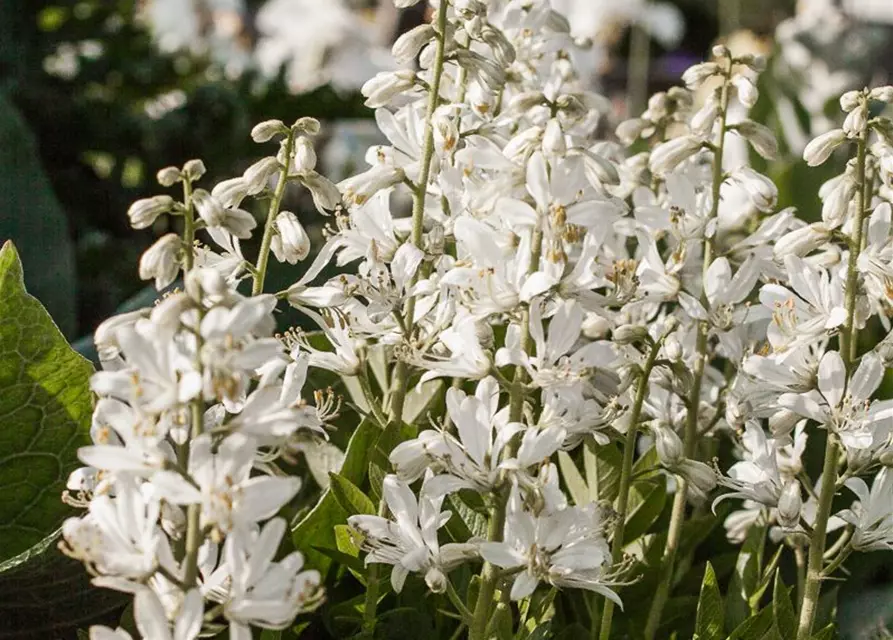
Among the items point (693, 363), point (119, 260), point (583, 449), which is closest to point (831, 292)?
point (693, 363)

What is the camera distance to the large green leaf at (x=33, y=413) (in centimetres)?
69

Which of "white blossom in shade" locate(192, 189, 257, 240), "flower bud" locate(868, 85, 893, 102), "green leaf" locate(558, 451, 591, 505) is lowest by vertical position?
"green leaf" locate(558, 451, 591, 505)

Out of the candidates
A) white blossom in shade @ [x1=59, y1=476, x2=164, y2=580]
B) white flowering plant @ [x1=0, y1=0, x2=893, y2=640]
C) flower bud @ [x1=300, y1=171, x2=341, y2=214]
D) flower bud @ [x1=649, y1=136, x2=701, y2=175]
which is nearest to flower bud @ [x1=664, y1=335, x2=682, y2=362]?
white flowering plant @ [x1=0, y1=0, x2=893, y2=640]

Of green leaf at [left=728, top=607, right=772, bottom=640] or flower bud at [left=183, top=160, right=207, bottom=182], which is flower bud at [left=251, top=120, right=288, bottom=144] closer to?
flower bud at [left=183, top=160, right=207, bottom=182]

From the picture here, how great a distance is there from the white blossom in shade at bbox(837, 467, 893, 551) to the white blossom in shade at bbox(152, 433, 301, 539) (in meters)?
0.36

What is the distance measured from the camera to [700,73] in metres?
0.79

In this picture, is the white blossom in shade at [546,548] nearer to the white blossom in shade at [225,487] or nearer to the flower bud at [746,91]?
A: the white blossom in shade at [225,487]

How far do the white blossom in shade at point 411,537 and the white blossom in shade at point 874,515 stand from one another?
23 cm

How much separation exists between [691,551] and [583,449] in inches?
3.9

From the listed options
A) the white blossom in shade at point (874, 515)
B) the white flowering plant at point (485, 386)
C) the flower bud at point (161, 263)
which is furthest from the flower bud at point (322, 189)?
the white blossom in shade at point (874, 515)

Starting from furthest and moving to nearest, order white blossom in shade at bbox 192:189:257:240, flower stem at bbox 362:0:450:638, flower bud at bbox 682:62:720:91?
flower bud at bbox 682:62:720:91 → flower stem at bbox 362:0:450:638 → white blossom in shade at bbox 192:189:257:240

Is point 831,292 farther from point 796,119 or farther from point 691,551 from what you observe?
point 796,119

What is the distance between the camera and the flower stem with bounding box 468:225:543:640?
61 cm

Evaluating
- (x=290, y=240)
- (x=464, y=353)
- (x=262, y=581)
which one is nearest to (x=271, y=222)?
(x=290, y=240)
